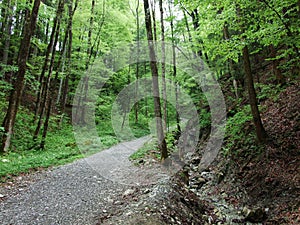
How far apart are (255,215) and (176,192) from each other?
184 cm

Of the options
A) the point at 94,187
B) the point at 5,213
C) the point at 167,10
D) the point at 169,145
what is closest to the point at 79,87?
the point at 167,10

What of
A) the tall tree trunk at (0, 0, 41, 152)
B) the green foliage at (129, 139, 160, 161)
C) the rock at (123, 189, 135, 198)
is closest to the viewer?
the rock at (123, 189, 135, 198)

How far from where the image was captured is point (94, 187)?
21.6 ft

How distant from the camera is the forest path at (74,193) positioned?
462 cm

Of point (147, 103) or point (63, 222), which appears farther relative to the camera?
point (147, 103)

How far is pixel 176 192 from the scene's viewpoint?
5.68 metres

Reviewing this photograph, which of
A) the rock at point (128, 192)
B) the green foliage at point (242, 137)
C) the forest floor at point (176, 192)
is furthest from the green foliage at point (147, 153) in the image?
the rock at point (128, 192)

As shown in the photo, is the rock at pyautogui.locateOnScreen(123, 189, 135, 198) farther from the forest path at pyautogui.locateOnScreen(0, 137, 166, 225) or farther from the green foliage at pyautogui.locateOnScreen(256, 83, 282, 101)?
the green foliage at pyautogui.locateOnScreen(256, 83, 282, 101)

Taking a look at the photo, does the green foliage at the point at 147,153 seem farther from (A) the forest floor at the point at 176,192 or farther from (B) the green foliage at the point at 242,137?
(B) the green foliage at the point at 242,137

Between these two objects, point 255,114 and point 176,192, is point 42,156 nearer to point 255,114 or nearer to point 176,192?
point 176,192

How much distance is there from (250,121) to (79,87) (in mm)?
14386

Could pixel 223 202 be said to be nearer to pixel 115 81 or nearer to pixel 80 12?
pixel 80 12

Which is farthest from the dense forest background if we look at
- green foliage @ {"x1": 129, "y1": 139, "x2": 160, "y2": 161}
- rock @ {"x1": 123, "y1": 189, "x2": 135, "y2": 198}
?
rock @ {"x1": 123, "y1": 189, "x2": 135, "y2": 198}

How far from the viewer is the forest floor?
4.68 m
